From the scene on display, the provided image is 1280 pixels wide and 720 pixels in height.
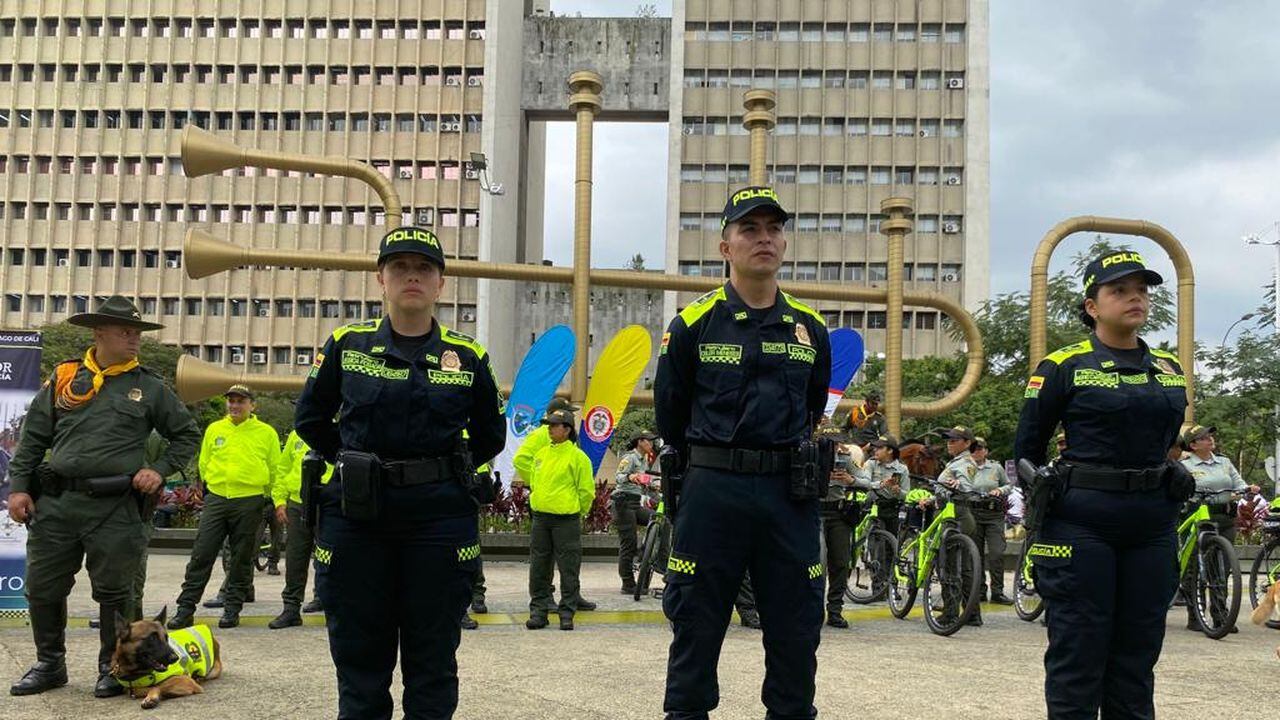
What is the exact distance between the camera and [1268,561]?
1162cm

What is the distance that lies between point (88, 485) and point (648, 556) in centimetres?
625

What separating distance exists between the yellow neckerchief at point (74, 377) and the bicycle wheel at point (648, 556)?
5.96m

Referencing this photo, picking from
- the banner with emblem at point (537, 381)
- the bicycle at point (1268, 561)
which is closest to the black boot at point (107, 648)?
the bicycle at point (1268, 561)

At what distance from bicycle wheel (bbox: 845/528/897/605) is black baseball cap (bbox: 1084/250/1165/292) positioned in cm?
674

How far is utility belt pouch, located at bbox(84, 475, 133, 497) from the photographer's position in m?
5.93

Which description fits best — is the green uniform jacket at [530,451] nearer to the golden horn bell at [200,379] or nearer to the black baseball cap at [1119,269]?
the black baseball cap at [1119,269]

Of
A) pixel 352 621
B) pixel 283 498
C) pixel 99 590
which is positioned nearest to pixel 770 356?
pixel 352 621

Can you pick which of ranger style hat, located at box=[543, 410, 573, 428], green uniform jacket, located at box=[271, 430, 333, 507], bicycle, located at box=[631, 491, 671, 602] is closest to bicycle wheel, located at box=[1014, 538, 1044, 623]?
bicycle, located at box=[631, 491, 671, 602]

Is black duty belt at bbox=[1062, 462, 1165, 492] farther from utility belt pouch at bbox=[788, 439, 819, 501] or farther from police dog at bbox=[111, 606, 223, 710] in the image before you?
police dog at bbox=[111, 606, 223, 710]

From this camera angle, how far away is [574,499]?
9789 millimetres

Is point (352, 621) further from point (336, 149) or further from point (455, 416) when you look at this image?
point (336, 149)

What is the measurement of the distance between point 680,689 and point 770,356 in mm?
1187

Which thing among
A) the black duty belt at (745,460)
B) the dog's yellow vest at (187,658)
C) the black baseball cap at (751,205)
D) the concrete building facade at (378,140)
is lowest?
the dog's yellow vest at (187,658)

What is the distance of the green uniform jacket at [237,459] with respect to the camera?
9.05 m
